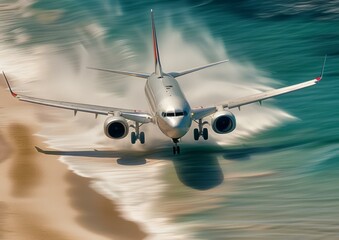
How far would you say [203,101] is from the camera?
81688mm

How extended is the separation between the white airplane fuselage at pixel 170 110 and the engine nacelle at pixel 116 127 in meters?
2.30

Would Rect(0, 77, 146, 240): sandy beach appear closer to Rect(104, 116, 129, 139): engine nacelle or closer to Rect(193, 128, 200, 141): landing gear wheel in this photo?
Rect(104, 116, 129, 139): engine nacelle

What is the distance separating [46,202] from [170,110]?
10346 millimetres

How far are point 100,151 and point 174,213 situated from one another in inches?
597

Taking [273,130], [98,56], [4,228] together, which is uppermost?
[98,56]

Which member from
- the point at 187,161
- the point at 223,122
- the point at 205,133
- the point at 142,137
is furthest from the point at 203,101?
the point at 223,122

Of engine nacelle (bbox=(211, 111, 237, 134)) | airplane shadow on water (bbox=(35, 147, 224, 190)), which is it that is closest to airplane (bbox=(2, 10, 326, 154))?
engine nacelle (bbox=(211, 111, 237, 134))

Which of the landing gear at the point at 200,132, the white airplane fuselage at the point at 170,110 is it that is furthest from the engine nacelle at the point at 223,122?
the white airplane fuselage at the point at 170,110

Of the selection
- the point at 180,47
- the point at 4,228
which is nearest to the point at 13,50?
the point at 180,47

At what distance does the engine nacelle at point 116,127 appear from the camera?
6700cm

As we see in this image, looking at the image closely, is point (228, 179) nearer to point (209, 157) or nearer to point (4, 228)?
point (209, 157)

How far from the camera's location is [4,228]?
56438 mm

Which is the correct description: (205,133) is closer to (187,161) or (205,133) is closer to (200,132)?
(200,132)

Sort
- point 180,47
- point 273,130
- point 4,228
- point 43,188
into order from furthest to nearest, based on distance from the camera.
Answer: point 180,47
point 273,130
point 43,188
point 4,228
